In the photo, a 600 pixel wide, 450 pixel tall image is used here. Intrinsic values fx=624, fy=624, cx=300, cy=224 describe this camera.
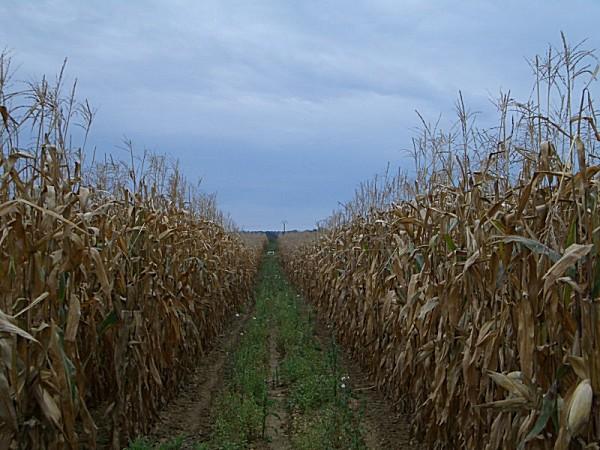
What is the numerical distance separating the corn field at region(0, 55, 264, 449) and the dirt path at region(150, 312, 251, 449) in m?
0.18

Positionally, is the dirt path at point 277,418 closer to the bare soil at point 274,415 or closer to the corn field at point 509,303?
the bare soil at point 274,415

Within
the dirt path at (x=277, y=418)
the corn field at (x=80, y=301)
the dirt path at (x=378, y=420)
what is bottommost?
the dirt path at (x=277, y=418)

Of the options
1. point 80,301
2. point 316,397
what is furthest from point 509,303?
point 316,397

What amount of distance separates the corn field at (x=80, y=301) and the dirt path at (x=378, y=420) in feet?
6.35

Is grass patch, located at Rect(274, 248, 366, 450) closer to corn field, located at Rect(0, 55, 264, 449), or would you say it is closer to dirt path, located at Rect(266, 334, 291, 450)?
dirt path, located at Rect(266, 334, 291, 450)

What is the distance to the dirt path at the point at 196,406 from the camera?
220 inches

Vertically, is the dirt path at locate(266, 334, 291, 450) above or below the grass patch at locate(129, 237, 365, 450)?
below

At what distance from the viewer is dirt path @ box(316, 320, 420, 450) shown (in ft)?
17.7

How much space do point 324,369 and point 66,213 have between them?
497 cm

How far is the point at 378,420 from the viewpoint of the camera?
6.00 m

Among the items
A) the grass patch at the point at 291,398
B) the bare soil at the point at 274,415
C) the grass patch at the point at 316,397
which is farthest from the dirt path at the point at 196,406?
the grass patch at the point at 316,397

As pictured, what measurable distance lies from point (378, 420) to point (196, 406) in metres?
1.93

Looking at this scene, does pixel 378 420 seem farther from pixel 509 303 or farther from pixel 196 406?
pixel 509 303

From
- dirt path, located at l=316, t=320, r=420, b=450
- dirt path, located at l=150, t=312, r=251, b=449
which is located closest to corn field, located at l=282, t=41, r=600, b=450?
dirt path, located at l=316, t=320, r=420, b=450
